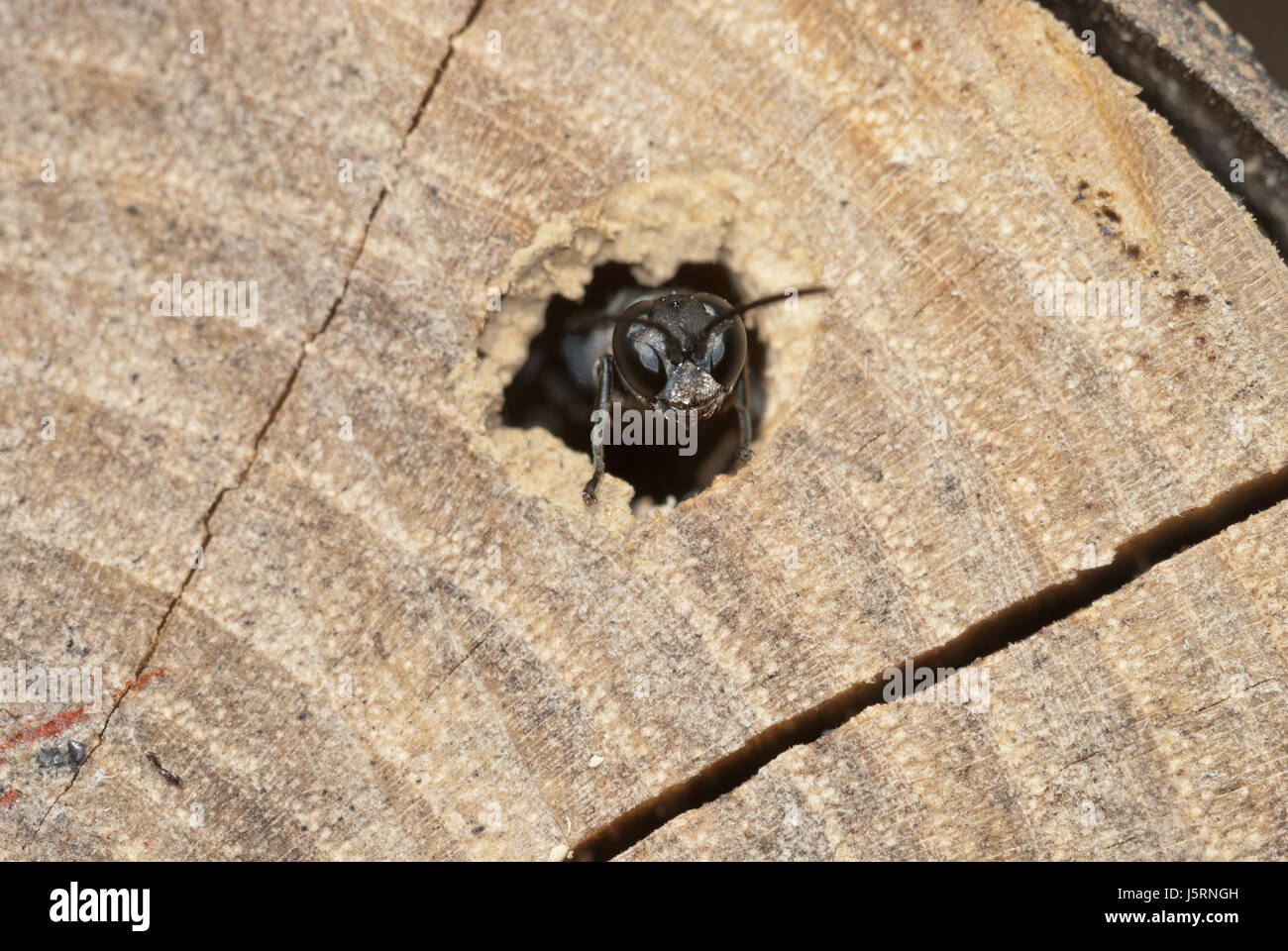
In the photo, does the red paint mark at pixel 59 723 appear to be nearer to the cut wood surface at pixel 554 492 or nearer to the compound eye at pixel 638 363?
the cut wood surface at pixel 554 492

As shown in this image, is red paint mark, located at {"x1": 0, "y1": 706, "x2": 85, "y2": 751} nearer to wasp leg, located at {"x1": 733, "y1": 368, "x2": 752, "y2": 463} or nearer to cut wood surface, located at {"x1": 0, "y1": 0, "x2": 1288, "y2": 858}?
cut wood surface, located at {"x1": 0, "y1": 0, "x2": 1288, "y2": 858}
